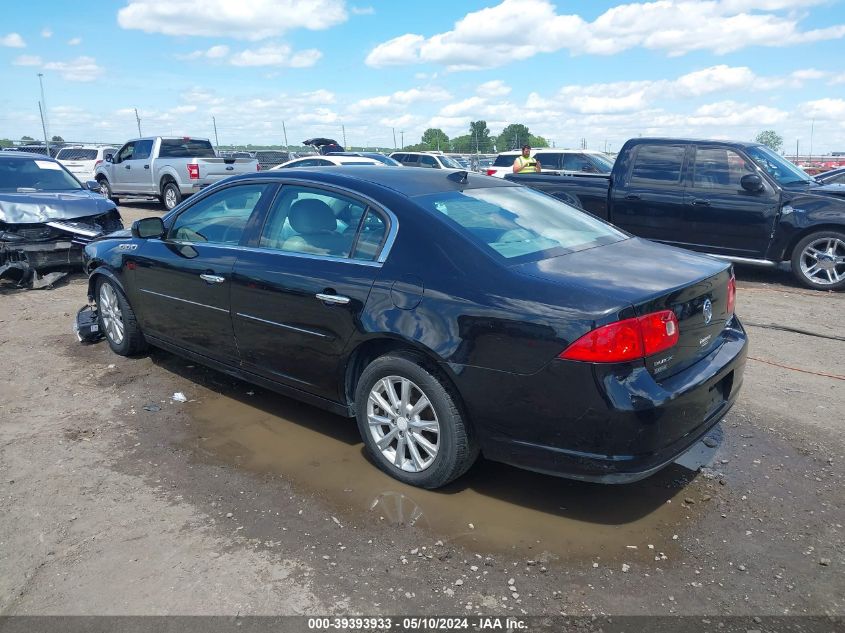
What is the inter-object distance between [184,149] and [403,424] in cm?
1608

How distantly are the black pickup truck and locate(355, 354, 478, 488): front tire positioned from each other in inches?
266

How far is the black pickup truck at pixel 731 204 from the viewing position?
852cm

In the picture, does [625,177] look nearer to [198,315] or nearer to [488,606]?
[198,315]

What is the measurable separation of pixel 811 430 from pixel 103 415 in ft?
15.4

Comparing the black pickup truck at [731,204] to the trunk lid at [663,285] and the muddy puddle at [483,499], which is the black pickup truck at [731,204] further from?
the muddy puddle at [483,499]

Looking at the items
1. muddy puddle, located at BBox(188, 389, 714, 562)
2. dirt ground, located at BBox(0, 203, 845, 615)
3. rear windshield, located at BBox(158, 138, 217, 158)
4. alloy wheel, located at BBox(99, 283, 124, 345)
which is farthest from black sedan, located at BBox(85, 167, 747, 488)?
rear windshield, located at BBox(158, 138, 217, 158)

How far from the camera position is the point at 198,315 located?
475cm

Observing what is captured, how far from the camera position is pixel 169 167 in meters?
17.1

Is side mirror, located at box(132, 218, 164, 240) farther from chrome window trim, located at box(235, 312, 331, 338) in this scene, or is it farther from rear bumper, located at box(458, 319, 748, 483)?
rear bumper, located at box(458, 319, 748, 483)

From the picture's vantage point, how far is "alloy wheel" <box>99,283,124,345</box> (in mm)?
5800

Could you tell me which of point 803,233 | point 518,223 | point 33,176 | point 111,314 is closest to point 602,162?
point 803,233

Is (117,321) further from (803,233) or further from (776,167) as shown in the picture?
(776,167)

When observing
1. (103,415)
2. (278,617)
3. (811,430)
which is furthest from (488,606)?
(103,415)

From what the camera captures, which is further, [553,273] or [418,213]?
[418,213]
